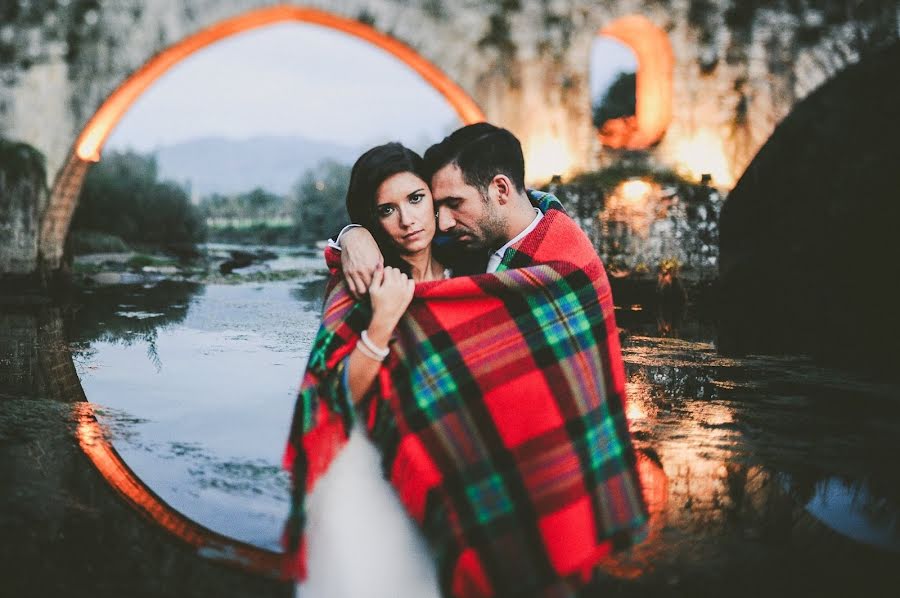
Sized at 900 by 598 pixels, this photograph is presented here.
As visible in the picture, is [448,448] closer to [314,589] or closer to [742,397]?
[314,589]

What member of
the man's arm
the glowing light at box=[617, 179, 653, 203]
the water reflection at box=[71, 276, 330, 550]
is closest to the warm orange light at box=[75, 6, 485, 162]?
the glowing light at box=[617, 179, 653, 203]

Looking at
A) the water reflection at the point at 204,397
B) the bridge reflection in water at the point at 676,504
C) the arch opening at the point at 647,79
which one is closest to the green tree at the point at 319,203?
the arch opening at the point at 647,79

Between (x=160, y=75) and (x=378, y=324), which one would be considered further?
(x=160, y=75)

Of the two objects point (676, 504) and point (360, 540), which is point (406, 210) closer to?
point (360, 540)

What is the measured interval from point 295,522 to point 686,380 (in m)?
4.92

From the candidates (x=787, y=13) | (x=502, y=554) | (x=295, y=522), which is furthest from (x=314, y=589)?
(x=787, y=13)

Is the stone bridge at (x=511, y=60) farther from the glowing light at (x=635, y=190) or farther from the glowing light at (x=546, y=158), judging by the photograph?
the glowing light at (x=635, y=190)

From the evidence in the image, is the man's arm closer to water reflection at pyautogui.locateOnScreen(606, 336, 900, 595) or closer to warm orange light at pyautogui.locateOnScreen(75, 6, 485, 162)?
water reflection at pyautogui.locateOnScreen(606, 336, 900, 595)

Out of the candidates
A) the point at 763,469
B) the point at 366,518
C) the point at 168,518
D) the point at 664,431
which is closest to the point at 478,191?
the point at 366,518

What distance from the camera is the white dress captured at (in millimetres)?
2104

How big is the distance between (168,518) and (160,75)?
31.9 ft

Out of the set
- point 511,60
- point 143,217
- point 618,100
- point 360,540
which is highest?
point 618,100

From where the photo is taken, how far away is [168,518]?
320 cm

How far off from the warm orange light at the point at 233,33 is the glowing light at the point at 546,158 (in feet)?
2.87
